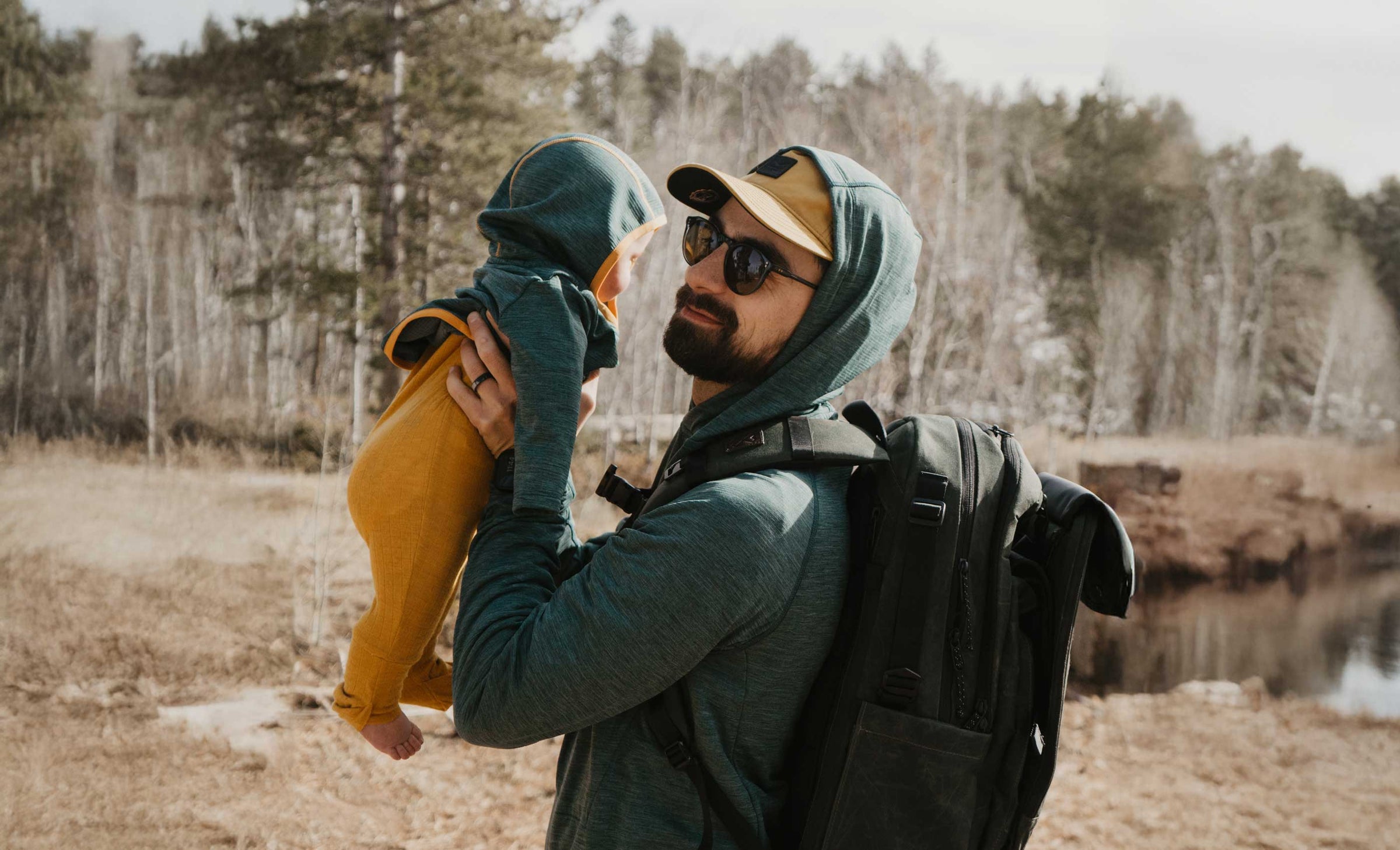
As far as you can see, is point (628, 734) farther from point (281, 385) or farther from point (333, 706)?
point (281, 385)

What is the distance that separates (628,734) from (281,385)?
69.9 ft

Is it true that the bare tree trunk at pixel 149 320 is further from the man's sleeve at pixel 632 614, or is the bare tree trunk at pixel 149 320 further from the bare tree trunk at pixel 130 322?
the man's sleeve at pixel 632 614

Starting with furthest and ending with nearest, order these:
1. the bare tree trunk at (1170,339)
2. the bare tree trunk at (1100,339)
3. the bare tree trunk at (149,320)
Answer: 1. the bare tree trunk at (1170,339)
2. the bare tree trunk at (1100,339)
3. the bare tree trunk at (149,320)

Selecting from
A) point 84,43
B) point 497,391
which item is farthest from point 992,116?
point 497,391

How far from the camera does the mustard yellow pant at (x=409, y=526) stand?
4.92ft

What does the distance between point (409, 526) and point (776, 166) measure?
84 cm

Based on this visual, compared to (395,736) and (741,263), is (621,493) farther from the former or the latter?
(395,736)

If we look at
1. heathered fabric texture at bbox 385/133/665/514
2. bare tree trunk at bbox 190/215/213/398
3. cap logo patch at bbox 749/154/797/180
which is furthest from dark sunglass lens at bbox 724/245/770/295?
bare tree trunk at bbox 190/215/213/398

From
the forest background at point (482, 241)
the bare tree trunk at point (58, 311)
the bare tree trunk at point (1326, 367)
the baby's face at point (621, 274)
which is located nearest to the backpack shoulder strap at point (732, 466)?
the baby's face at point (621, 274)

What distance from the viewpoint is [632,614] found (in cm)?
124

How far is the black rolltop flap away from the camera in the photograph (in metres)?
1.37

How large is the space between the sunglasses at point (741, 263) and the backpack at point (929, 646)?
24 cm

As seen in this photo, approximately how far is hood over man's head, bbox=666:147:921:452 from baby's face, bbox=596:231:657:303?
0.54ft

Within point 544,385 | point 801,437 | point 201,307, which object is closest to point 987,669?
point 801,437
